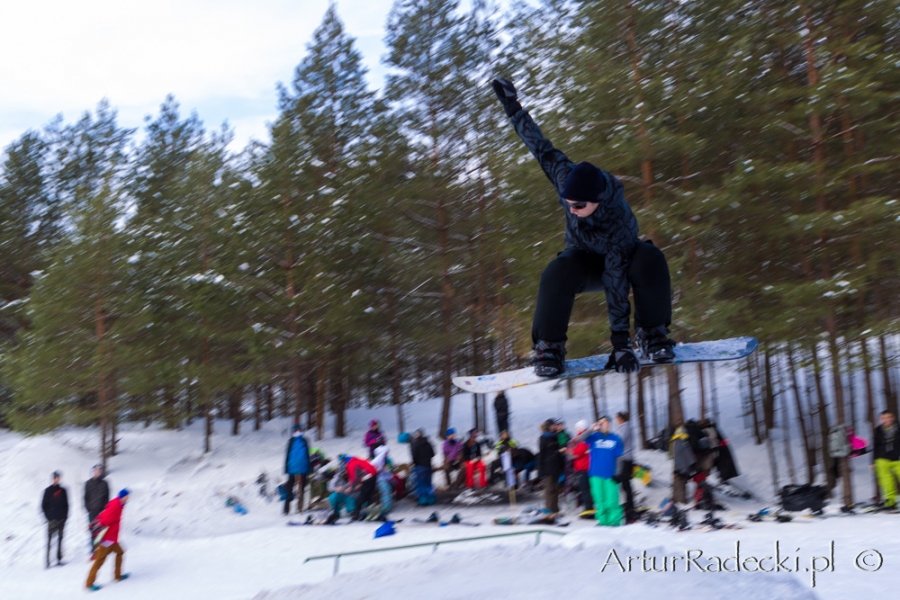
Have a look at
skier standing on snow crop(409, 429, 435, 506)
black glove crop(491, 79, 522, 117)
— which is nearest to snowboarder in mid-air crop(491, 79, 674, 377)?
black glove crop(491, 79, 522, 117)

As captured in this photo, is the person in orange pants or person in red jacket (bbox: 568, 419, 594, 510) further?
the person in orange pants

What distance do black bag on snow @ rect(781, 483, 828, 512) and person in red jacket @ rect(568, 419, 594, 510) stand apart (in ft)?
9.57

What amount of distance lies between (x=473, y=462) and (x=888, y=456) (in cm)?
704

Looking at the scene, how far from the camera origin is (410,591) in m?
6.48

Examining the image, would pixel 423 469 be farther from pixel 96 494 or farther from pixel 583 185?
pixel 583 185

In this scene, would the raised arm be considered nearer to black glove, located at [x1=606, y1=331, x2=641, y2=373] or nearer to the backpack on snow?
black glove, located at [x1=606, y1=331, x2=641, y2=373]

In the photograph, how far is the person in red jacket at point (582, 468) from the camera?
37.3 ft

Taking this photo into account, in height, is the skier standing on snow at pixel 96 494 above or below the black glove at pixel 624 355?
below

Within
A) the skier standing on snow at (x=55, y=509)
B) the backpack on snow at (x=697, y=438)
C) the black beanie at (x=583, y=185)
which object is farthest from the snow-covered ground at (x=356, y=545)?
the black beanie at (x=583, y=185)

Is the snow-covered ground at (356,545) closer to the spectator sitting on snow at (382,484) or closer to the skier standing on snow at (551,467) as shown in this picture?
the spectator sitting on snow at (382,484)

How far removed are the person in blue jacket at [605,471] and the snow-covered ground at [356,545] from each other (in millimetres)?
420

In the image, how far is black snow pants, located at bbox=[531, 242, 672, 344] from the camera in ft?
14.1

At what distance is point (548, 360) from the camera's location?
4.55 m

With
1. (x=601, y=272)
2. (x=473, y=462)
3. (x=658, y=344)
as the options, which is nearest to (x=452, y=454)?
(x=473, y=462)
